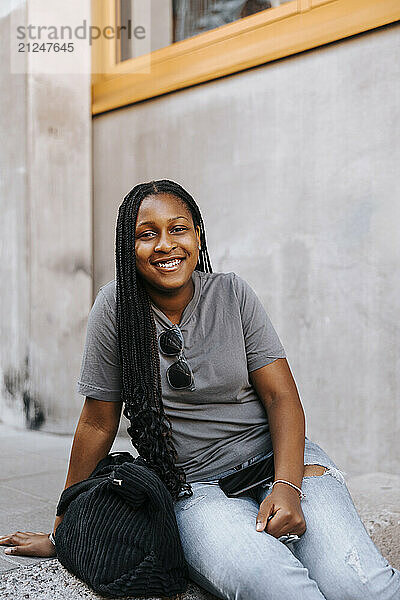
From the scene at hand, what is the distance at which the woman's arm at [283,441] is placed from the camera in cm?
194

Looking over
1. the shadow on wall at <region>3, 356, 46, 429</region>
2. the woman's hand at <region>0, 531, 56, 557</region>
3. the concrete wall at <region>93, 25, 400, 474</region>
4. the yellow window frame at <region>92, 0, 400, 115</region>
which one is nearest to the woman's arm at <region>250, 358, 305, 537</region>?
the woman's hand at <region>0, 531, 56, 557</region>

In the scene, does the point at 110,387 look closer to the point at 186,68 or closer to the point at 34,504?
the point at 34,504

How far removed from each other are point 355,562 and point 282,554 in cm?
21

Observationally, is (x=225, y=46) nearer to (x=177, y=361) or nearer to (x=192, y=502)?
(x=177, y=361)

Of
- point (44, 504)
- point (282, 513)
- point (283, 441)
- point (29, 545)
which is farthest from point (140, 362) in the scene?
point (44, 504)

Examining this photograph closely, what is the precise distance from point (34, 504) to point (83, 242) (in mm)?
2312

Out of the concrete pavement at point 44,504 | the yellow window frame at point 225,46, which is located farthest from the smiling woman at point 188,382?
the yellow window frame at point 225,46

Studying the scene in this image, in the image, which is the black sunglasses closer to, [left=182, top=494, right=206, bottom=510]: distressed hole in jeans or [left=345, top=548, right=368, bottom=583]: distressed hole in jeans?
[left=182, top=494, right=206, bottom=510]: distressed hole in jeans

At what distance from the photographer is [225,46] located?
4.40 meters

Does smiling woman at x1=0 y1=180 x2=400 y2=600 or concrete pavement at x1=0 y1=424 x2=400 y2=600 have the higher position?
smiling woman at x1=0 y1=180 x2=400 y2=600

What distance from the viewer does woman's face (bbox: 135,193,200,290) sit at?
2207mm

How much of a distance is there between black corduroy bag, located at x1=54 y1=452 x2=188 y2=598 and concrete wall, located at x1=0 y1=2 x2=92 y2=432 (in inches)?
121

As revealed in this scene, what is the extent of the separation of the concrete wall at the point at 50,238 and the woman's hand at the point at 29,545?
2.68m

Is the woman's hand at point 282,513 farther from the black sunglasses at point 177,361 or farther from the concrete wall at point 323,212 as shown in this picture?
the concrete wall at point 323,212
